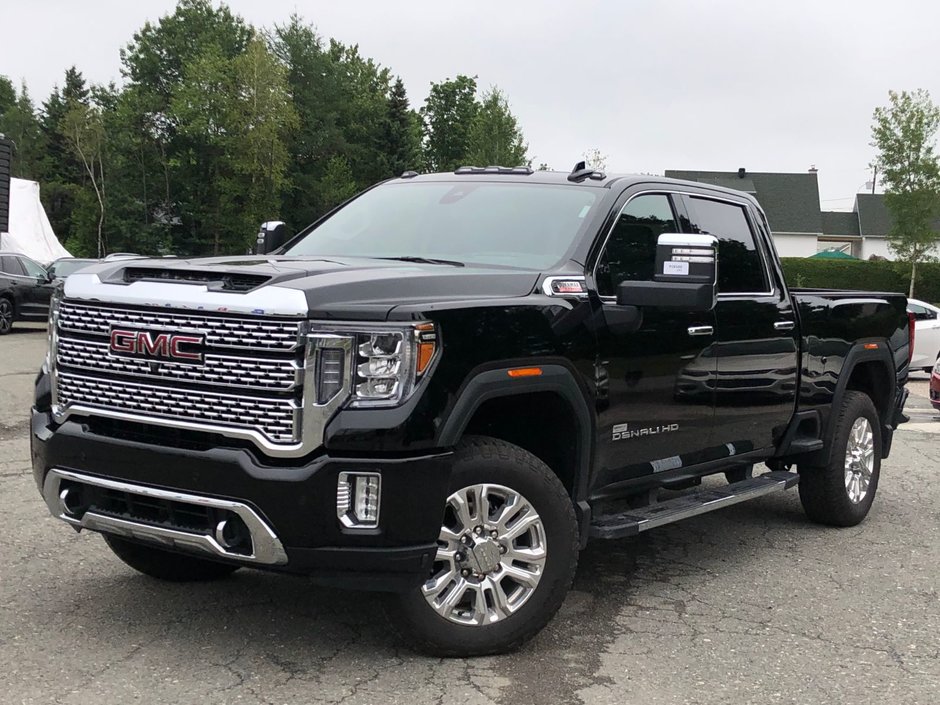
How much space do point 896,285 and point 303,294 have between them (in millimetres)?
51549

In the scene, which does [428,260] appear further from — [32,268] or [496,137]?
[496,137]

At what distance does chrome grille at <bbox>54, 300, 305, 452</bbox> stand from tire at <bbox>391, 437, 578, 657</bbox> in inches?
27.5

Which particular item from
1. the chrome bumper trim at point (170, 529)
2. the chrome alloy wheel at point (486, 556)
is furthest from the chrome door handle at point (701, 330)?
the chrome bumper trim at point (170, 529)

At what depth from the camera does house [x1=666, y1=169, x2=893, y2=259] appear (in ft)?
255

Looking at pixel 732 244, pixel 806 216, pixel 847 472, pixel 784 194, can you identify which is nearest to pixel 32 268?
pixel 847 472

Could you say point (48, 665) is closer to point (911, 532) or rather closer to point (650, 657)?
point (650, 657)

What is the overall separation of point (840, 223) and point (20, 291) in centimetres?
6995

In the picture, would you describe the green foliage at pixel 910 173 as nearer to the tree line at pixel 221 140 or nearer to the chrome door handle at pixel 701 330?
the tree line at pixel 221 140

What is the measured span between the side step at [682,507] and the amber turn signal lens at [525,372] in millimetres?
850

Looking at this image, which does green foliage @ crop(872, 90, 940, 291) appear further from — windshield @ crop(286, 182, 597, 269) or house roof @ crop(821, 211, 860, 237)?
windshield @ crop(286, 182, 597, 269)

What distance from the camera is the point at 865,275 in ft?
173

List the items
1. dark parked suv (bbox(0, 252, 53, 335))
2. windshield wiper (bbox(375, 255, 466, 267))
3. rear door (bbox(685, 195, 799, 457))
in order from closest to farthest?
windshield wiper (bbox(375, 255, 466, 267)) < rear door (bbox(685, 195, 799, 457)) < dark parked suv (bbox(0, 252, 53, 335))

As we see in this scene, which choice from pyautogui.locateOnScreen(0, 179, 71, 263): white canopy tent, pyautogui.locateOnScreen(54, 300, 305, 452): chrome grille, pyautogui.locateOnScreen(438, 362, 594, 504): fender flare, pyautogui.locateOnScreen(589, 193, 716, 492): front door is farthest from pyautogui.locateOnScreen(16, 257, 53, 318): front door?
pyautogui.locateOnScreen(438, 362, 594, 504): fender flare

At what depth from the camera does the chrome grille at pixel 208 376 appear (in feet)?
12.9
